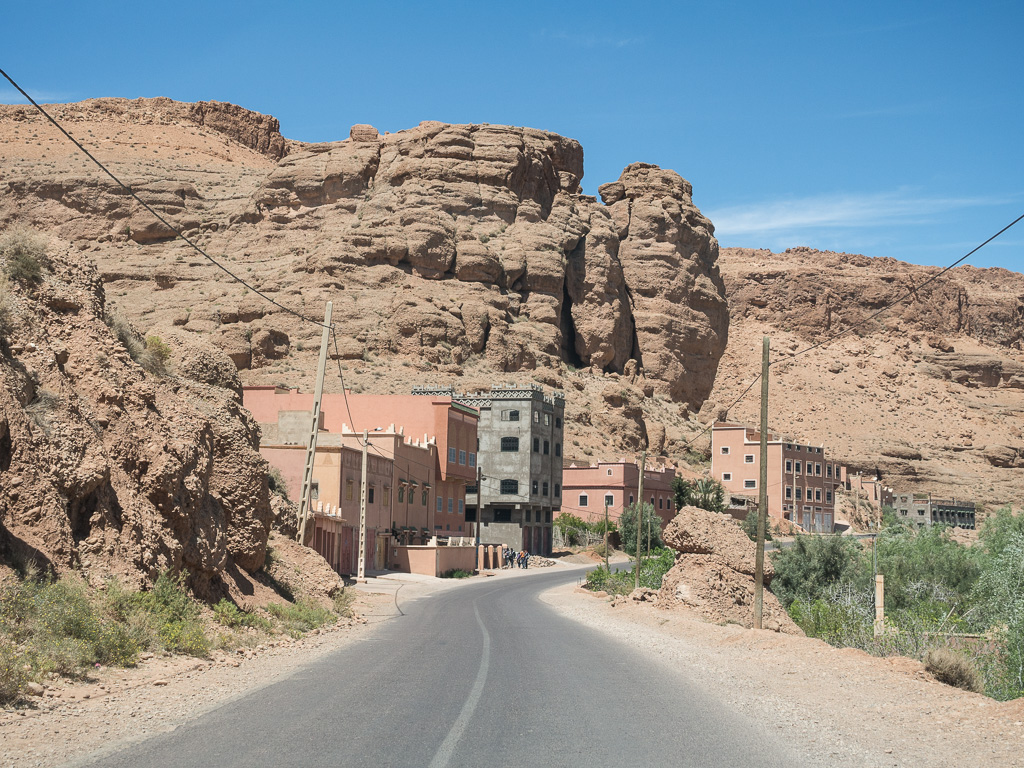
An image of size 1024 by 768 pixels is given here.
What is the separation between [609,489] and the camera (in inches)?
3095

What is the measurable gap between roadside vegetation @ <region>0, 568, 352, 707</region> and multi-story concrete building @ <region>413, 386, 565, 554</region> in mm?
52967

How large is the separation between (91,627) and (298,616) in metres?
7.83

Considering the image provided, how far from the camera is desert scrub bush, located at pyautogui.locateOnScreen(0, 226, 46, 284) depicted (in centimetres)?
1618

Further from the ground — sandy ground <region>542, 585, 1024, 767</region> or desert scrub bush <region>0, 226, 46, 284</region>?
desert scrub bush <region>0, 226, 46, 284</region>

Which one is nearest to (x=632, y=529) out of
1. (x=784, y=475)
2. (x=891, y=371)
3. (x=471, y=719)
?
(x=784, y=475)

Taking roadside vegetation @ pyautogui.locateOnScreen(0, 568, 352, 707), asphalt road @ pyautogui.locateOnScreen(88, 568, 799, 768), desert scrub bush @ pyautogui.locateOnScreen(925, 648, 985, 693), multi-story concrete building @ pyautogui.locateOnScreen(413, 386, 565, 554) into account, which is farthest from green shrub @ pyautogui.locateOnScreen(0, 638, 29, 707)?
multi-story concrete building @ pyautogui.locateOnScreen(413, 386, 565, 554)

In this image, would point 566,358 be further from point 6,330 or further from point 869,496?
point 6,330

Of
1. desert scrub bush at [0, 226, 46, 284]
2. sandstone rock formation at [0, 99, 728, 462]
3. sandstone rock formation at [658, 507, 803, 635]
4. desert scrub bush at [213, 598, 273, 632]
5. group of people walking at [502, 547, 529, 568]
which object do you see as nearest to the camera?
desert scrub bush at [0, 226, 46, 284]

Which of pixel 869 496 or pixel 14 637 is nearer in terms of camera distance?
pixel 14 637

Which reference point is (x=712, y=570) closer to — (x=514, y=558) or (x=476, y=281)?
(x=514, y=558)

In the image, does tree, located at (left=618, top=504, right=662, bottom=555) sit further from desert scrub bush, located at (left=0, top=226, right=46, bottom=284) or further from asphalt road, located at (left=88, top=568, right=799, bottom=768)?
desert scrub bush, located at (left=0, top=226, right=46, bottom=284)

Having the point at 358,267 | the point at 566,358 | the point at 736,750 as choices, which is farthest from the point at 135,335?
the point at 566,358

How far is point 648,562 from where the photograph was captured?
43375mm

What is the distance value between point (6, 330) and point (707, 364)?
104509mm
